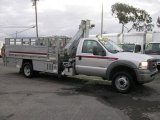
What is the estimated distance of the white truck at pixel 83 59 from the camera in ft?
35.4

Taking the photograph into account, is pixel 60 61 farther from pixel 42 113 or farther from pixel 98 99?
pixel 42 113

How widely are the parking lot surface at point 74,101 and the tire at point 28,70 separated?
40.8 inches

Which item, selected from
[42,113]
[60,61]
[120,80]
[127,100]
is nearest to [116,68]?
[120,80]

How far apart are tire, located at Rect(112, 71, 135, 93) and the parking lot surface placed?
22cm

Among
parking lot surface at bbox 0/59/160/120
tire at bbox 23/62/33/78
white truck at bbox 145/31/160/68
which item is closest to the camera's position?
parking lot surface at bbox 0/59/160/120

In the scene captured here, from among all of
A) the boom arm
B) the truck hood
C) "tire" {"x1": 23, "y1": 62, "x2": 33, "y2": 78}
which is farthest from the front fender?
"tire" {"x1": 23, "y1": 62, "x2": 33, "y2": 78}

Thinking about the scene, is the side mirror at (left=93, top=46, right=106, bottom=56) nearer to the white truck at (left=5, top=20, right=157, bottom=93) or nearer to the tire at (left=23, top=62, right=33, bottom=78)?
the white truck at (left=5, top=20, right=157, bottom=93)

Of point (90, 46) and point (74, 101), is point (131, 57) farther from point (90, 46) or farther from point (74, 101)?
point (74, 101)

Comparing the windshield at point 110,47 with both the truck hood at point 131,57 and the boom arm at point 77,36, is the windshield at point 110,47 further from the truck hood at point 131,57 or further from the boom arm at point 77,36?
the boom arm at point 77,36

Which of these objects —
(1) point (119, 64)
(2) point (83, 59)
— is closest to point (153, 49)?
(2) point (83, 59)

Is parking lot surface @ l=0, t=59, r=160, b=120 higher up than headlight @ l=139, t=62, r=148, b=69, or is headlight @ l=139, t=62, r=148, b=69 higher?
headlight @ l=139, t=62, r=148, b=69

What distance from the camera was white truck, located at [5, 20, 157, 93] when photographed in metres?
10.8

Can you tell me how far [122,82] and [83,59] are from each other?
198 cm

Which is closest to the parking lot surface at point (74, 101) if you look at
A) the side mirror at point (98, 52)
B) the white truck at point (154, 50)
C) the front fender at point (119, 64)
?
the front fender at point (119, 64)
